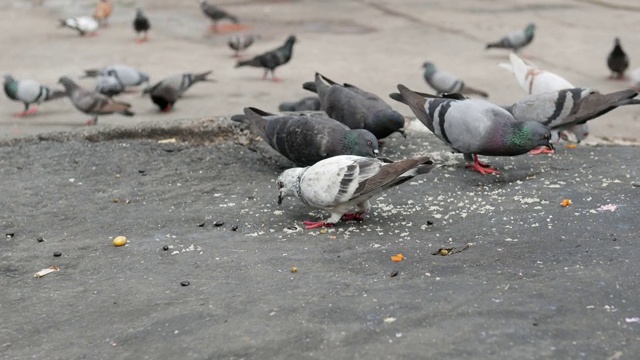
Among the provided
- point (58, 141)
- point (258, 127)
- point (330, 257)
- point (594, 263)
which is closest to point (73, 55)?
point (58, 141)

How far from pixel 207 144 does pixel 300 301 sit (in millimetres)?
3416

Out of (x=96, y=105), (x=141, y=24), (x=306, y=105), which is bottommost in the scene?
(x=141, y=24)

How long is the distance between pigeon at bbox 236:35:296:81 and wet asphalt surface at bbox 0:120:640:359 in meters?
3.68

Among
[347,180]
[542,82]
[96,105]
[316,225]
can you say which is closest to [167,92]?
[96,105]

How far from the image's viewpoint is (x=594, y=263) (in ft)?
13.4

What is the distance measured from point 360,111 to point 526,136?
4.42ft

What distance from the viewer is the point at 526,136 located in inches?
222

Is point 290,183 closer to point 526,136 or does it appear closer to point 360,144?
point 360,144

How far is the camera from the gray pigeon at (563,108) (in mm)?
6279

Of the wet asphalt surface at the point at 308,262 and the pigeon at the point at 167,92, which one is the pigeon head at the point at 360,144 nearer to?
the wet asphalt surface at the point at 308,262

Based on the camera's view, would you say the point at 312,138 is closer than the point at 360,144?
No

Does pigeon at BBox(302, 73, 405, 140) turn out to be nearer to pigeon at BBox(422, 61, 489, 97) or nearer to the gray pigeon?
the gray pigeon

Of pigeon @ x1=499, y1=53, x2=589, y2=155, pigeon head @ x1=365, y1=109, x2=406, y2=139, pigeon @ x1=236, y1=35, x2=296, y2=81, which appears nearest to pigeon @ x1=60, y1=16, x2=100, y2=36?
pigeon @ x1=236, y1=35, x2=296, y2=81

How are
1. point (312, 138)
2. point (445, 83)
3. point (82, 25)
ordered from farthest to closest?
point (82, 25) → point (445, 83) → point (312, 138)
